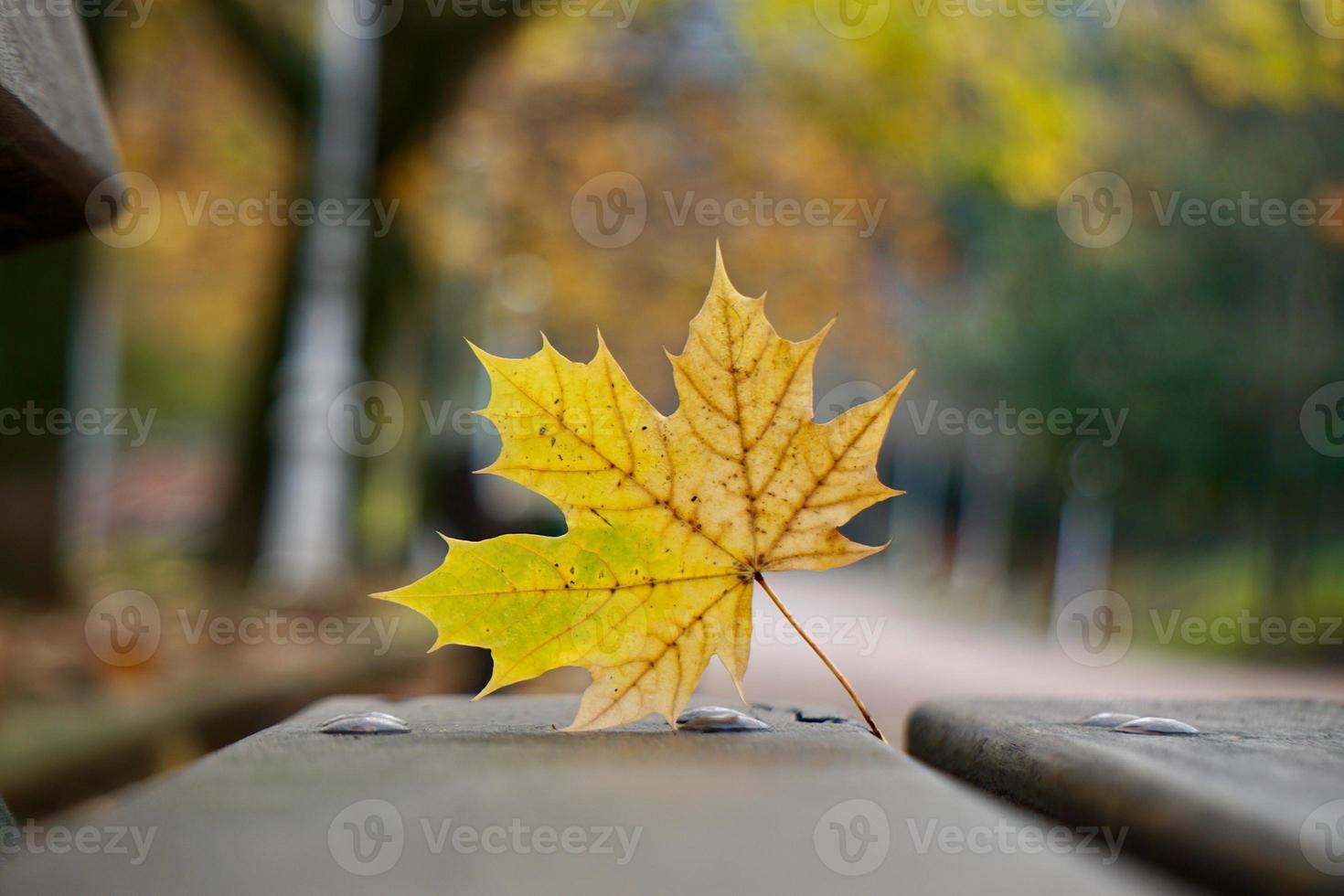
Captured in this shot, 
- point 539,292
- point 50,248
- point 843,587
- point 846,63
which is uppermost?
point 846,63

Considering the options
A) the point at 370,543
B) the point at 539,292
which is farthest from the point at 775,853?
the point at 370,543

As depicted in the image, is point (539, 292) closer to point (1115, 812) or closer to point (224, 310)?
point (224, 310)

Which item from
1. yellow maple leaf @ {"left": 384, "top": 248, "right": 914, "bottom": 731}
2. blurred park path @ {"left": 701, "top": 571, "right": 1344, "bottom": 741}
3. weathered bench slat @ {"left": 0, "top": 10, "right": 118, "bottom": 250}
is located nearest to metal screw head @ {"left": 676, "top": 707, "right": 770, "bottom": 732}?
yellow maple leaf @ {"left": 384, "top": 248, "right": 914, "bottom": 731}

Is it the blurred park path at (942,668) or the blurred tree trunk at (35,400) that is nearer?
the blurred tree trunk at (35,400)

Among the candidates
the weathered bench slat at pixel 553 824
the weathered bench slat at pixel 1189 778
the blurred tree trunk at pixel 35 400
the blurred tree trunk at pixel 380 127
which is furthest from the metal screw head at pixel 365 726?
the blurred tree trunk at pixel 380 127

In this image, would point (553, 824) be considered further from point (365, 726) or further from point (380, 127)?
point (380, 127)

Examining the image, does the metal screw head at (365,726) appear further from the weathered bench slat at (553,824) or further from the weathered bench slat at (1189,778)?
the weathered bench slat at (1189,778)
